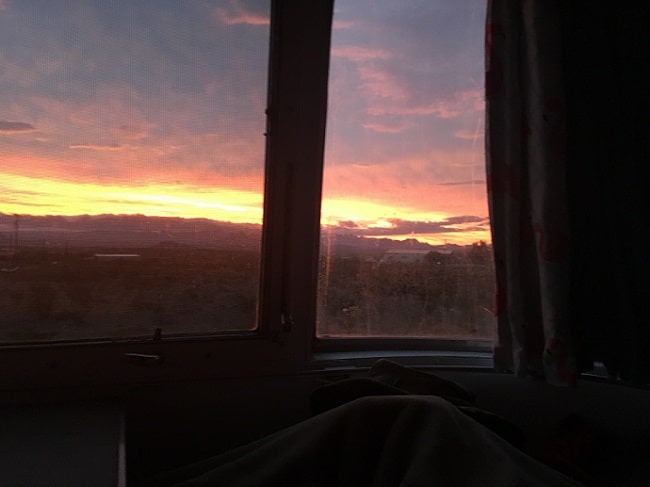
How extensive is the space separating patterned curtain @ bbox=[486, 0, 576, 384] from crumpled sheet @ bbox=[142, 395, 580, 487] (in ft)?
1.87

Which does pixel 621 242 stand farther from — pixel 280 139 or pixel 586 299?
pixel 280 139

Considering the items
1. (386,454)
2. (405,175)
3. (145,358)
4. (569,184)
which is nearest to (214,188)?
(145,358)

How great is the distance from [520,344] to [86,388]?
1013 mm

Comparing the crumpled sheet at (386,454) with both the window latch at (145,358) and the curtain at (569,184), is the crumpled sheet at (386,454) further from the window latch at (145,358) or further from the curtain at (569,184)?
the curtain at (569,184)

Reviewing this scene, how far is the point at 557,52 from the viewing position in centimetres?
→ 129

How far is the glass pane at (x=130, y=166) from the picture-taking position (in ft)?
3.64

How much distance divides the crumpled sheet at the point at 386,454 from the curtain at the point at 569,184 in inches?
23.5

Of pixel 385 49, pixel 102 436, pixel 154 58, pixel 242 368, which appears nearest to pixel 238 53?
pixel 154 58

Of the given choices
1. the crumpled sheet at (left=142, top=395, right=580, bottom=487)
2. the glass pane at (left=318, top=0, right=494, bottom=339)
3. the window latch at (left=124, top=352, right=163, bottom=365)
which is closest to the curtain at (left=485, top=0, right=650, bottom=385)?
the glass pane at (left=318, top=0, right=494, bottom=339)

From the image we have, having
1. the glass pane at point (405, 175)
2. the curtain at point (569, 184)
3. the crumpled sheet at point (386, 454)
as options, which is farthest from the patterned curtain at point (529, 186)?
the crumpled sheet at point (386, 454)

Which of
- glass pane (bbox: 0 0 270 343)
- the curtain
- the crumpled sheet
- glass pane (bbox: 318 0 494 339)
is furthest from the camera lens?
glass pane (bbox: 318 0 494 339)

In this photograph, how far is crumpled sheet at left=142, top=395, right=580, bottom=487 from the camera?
709mm

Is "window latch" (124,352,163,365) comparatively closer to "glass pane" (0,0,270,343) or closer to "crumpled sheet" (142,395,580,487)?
"glass pane" (0,0,270,343)

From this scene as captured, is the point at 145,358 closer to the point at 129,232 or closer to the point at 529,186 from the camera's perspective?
the point at 129,232
